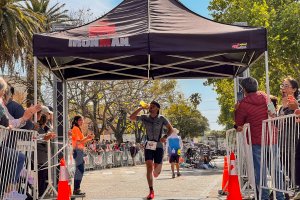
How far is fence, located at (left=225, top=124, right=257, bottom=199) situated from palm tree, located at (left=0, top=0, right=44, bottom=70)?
16.2 metres

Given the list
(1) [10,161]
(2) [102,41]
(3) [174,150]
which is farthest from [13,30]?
(1) [10,161]

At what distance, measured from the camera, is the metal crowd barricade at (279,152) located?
22.0ft

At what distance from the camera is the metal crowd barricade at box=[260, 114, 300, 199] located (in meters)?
6.71

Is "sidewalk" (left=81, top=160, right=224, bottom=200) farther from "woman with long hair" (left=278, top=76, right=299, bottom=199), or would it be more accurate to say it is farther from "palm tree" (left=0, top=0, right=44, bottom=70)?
"palm tree" (left=0, top=0, right=44, bottom=70)

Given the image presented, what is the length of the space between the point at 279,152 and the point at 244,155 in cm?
149

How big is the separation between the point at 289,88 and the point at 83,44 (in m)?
3.27

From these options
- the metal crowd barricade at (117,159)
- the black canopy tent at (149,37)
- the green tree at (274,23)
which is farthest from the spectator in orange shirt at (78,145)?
the metal crowd barricade at (117,159)

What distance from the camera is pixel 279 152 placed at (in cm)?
707

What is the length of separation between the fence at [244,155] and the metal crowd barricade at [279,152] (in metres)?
0.29

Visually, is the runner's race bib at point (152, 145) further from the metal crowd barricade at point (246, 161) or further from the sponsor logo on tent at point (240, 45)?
the sponsor logo on tent at point (240, 45)

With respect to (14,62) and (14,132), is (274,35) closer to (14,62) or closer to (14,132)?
(14,62)

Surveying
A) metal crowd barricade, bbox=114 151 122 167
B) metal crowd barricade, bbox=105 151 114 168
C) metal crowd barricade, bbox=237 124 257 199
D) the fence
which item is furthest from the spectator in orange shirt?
metal crowd barricade, bbox=114 151 122 167

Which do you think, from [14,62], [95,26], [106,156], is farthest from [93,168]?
[95,26]

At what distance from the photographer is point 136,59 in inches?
430
